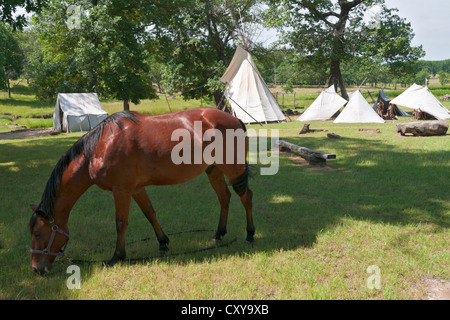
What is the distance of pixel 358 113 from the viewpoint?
2142 cm

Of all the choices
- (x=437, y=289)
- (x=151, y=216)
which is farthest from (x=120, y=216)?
(x=437, y=289)

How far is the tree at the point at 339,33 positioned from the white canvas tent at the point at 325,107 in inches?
152

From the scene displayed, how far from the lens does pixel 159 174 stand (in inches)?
159

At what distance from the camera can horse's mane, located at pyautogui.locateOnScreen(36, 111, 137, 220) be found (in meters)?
3.70

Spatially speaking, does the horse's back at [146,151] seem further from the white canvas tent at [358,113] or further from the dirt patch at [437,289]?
the white canvas tent at [358,113]

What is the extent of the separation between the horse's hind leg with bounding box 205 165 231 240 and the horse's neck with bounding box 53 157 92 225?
1.67 m

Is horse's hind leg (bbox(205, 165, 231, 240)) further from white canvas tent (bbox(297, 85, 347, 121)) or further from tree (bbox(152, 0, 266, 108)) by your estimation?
tree (bbox(152, 0, 266, 108))

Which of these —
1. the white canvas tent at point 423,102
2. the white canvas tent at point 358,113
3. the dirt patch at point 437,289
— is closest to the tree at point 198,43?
the white canvas tent at point 358,113

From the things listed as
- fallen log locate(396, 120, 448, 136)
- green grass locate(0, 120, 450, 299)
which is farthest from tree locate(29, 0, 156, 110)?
fallen log locate(396, 120, 448, 136)

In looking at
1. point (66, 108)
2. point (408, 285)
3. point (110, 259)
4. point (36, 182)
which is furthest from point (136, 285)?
point (66, 108)

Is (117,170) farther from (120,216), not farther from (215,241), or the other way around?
(215,241)

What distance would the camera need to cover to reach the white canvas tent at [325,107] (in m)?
24.0

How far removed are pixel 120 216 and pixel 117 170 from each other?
1.89 feet

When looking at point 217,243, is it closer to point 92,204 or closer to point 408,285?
point 408,285
